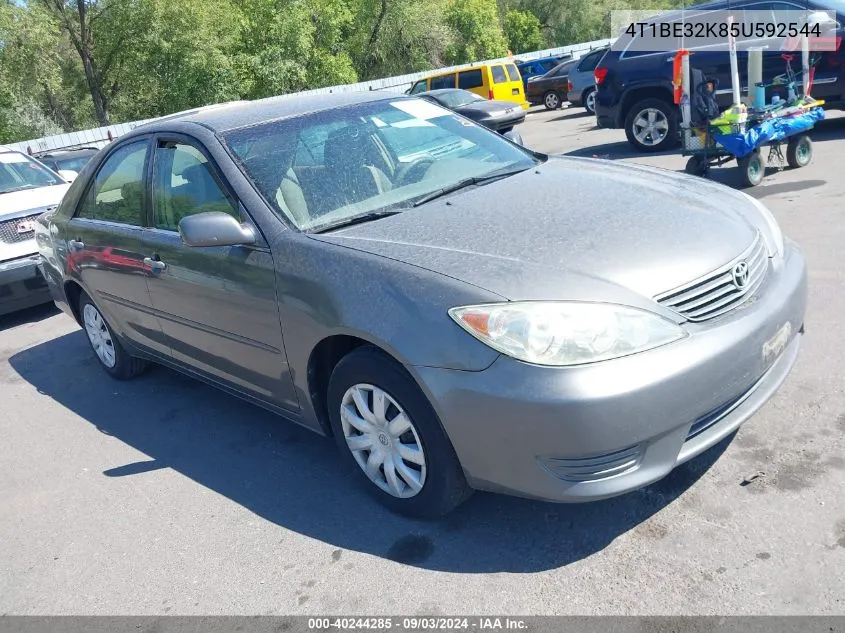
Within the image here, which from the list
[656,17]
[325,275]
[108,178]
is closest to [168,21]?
[656,17]

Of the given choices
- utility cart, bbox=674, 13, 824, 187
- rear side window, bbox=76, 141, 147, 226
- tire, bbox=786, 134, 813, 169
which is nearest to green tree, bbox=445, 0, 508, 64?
utility cart, bbox=674, 13, 824, 187

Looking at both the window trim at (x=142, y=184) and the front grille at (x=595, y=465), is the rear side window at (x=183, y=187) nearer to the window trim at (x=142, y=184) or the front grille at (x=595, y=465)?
the window trim at (x=142, y=184)

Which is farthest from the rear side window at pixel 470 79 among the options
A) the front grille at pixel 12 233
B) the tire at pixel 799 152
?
the front grille at pixel 12 233

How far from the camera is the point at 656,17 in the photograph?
37.6 feet

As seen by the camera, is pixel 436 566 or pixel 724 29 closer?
pixel 436 566

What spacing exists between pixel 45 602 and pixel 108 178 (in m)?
2.74

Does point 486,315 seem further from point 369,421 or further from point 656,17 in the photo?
point 656,17

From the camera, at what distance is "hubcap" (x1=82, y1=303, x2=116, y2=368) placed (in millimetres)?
5469

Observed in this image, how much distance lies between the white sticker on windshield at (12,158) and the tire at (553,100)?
18.6 metres

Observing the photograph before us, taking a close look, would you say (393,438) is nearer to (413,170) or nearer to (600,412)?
(600,412)

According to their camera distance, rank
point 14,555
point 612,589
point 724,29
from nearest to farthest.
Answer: point 612,589 < point 14,555 < point 724,29

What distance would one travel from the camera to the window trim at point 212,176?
355 cm

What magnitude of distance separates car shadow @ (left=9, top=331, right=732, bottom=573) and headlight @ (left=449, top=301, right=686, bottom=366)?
31.8 inches

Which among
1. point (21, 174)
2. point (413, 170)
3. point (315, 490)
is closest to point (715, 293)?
point (413, 170)
